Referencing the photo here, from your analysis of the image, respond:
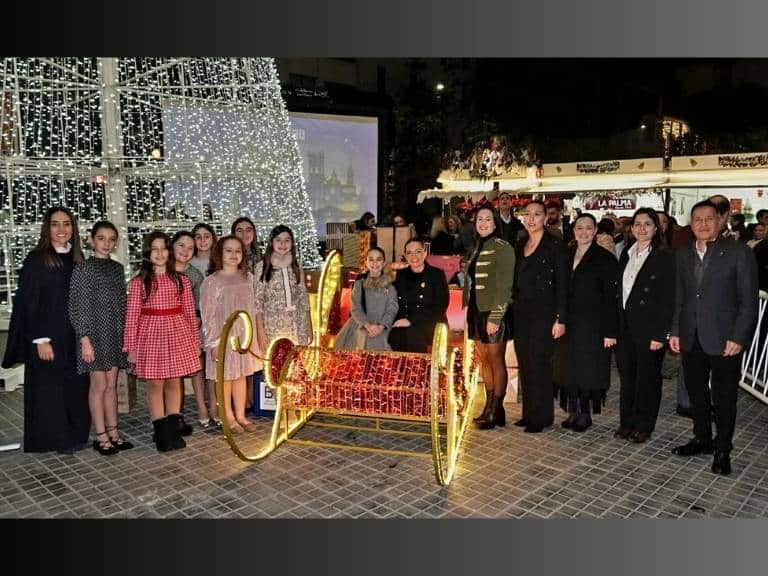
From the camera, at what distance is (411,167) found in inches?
953

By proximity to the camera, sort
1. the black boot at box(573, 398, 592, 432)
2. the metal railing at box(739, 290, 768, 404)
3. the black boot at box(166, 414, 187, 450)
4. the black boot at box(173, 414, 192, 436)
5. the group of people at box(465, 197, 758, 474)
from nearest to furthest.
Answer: the group of people at box(465, 197, 758, 474) → the black boot at box(166, 414, 187, 450) → the black boot at box(173, 414, 192, 436) → the black boot at box(573, 398, 592, 432) → the metal railing at box(739, 290, 768, 404)

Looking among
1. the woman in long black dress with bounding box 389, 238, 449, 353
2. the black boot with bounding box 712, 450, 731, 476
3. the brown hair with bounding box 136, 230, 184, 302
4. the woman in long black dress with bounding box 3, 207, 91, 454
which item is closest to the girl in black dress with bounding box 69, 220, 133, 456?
the woman in long black dress with bounding box 3, 207, 91, 454

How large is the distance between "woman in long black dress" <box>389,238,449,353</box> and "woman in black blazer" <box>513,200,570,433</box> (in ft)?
2.26

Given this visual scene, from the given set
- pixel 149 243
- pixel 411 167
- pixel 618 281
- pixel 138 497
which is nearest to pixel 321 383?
pixel 138 497

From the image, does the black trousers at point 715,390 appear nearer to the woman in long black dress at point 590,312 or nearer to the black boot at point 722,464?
the black boot at point 722,464

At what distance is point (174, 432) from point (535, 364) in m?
3.06

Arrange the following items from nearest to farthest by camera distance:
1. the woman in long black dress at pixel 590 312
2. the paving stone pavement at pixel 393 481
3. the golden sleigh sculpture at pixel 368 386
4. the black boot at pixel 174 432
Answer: the paving stone pavement at pixel 393 481, the golden sleigh sculpture at pixel 368 386, the black boot at pixel 174 432, the woman in long black dress at pixel 590 312

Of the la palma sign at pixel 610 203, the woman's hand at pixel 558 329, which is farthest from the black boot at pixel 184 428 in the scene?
the la palma sign at pixel 610 203

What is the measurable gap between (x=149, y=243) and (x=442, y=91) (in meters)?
21.5

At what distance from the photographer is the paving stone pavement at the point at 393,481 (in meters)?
3.96

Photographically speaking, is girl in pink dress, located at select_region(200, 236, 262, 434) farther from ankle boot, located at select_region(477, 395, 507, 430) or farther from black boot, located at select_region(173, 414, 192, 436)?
ankle boot, located at select_region(477, 395, 507, 430)

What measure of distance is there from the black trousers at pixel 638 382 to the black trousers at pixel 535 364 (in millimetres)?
582

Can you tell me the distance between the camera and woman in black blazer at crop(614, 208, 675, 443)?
4.75m

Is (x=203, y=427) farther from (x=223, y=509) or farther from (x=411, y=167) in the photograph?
(x=411, y=167)
